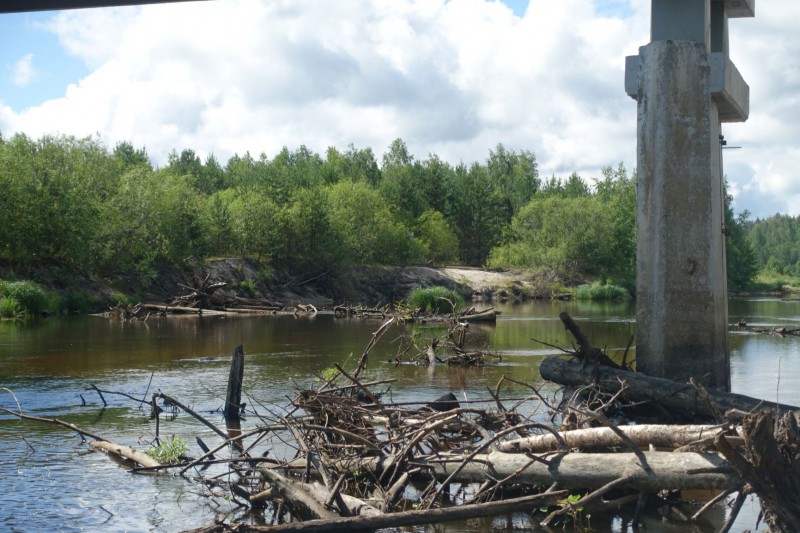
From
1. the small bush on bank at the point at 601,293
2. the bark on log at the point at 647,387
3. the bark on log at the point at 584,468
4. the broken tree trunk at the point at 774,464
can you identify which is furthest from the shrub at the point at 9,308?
the small bush on bank at the point at 601,293

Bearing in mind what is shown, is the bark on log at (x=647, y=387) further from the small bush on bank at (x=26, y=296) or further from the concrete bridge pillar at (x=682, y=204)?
the small bush on bank at (x=26, y=296)

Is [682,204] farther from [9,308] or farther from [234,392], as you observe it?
[9,308]

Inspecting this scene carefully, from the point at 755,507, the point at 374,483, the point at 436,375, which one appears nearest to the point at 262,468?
the point at 374,483

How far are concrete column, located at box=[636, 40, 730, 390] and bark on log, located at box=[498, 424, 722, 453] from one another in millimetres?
5792

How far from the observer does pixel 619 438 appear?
28.7 feet

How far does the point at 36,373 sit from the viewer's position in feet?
69.2

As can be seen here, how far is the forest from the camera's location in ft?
158

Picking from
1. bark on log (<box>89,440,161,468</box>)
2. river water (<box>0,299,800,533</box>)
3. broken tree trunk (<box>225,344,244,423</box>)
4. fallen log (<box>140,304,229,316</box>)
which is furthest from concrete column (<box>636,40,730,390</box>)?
fallen log (<box>140,304,229,316</box>)

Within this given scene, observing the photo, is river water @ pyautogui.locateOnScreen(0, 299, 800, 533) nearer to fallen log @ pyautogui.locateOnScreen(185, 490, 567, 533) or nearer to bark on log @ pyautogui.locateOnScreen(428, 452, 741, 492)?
bark on log @ pyautogui.locateOnScreen(428, 452, 741, 492)

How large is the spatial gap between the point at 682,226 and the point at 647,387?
2666 mm

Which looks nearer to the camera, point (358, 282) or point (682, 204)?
point (682, 204)

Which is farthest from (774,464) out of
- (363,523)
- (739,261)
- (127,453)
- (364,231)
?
(739,261)

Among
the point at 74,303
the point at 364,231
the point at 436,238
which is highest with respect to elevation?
the point at 436,238

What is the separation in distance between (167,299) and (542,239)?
157 ft
